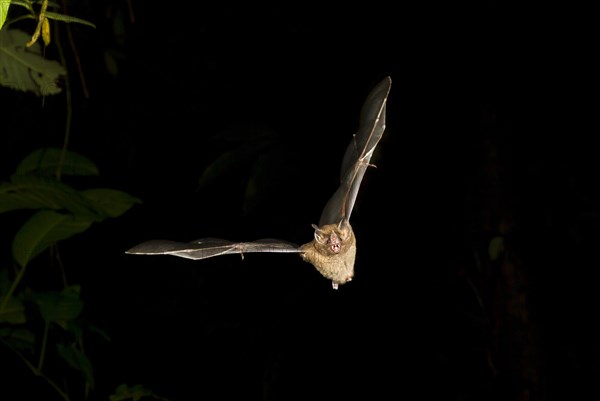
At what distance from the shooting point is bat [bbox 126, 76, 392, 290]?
22.0 inches

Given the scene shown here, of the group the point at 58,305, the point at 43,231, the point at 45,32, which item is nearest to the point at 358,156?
the point at 45,32

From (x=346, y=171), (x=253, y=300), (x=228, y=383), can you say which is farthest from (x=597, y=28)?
(x=346, y=171)

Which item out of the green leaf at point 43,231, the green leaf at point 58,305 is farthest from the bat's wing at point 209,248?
the green leaf at point 58,305

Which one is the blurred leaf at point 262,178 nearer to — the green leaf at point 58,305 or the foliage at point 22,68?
the green leaf at point 58,305

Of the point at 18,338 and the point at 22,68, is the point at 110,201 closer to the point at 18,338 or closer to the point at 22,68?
the point at 22,68

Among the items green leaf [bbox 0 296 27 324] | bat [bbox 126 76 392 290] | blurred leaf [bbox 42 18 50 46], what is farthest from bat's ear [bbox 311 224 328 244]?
green leaf [bbox 0 296 27 324]

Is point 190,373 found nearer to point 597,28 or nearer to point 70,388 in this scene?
point 70,388

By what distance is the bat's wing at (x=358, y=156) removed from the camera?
0.58 metres

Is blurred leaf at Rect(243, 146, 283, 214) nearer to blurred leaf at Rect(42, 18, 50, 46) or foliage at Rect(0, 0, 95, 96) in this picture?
foliage at Rect(0, 0, 95, 96)

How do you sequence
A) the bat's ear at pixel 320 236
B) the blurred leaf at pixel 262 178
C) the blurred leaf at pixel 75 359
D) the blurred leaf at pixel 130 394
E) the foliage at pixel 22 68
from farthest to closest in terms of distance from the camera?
the blurred leaf at pixel 262 178 → the blurred leaf at pixel 130 394 → the blurred leaf at pixel 75 359 → the foliage at pixel 22 68 → the bat's ear at pixel 320 236

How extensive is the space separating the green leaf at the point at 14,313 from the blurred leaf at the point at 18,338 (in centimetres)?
7

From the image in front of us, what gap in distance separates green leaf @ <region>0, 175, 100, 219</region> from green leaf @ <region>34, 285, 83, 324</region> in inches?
8.8

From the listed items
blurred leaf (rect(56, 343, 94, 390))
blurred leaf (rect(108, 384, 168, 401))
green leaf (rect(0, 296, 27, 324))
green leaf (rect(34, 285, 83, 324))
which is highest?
green leaf (rect(34, 285, 83, 324))

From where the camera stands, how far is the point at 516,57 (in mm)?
2008
